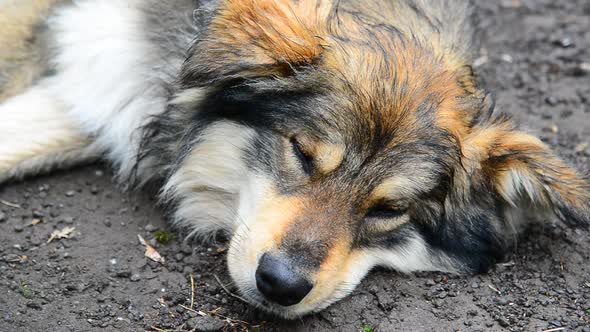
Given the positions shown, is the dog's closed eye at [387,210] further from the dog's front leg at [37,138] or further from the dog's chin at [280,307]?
the dog's front leg at [37,138]

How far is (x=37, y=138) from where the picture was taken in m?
4.95

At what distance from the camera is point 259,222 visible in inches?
150

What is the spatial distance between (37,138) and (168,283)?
1.55m

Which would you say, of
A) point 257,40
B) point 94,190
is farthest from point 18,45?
point 257,40

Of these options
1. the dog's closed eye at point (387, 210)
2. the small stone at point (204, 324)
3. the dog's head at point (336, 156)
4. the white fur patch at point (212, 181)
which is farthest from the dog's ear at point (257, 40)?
the small stone at point (204, 324)

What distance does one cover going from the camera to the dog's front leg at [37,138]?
4867 mm

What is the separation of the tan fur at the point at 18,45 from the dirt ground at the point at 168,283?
30.0 inches

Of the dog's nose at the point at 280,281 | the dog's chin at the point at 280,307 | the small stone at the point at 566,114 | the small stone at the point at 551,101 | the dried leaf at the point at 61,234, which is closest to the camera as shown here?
the dog's nose at the point at 280,281

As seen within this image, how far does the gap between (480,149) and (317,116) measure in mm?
1030

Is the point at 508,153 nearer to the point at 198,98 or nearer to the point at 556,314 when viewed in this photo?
the point at 556,314

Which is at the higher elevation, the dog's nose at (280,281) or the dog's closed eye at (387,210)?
the dog's closed eye at (387,210)

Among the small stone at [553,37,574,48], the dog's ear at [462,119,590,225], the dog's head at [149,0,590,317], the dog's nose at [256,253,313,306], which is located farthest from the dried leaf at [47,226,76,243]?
the small stone at [553,37,574,48]

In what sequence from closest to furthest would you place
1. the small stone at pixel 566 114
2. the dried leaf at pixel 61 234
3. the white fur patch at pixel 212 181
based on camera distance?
the white fur patch at pixel 212 181 → the dried leaf at pixel 61 234 → the small stone at pixel 566 114

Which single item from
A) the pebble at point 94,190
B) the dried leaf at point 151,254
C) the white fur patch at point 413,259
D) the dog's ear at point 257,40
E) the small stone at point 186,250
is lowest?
the pebble at point 94,190
